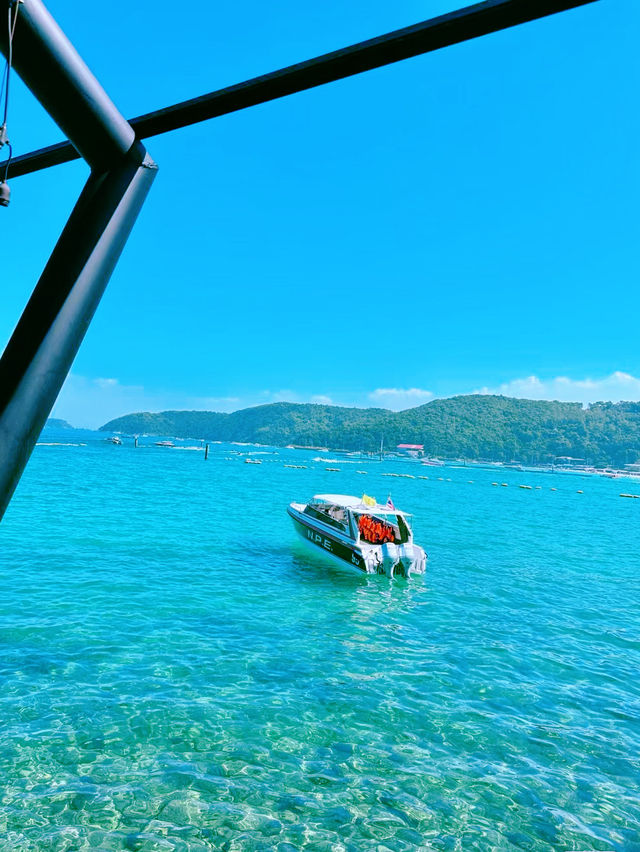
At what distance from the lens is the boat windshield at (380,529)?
20.6 m

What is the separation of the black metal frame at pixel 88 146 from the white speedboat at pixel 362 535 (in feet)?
59.6

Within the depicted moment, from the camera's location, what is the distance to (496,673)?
11352 mm

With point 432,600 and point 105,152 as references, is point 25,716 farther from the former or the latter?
point 432,600

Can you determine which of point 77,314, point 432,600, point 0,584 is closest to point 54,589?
point 0,584

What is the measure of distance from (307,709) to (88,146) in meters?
A: 9.73

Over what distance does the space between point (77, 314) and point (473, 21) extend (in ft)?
5.03

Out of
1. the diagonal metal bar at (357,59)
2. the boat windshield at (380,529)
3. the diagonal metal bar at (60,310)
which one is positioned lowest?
the boat windshield at (380,529)

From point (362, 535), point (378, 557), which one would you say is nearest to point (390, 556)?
point (378, 557)

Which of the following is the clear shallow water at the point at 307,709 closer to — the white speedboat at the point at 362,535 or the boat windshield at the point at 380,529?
the white speedboat at the point at 362,535

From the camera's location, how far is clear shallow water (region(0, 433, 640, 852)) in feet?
21.1

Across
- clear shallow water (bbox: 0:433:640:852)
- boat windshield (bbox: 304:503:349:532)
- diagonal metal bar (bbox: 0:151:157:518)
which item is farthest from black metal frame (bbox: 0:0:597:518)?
Answer: boat windshield (bbox: 304:503:349:532)

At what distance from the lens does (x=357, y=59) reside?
165 cm

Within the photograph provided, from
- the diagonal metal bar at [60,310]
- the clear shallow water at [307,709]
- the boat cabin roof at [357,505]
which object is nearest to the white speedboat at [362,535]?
the boat cabin roof at [357,505]

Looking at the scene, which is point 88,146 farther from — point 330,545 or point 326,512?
point 326,512
